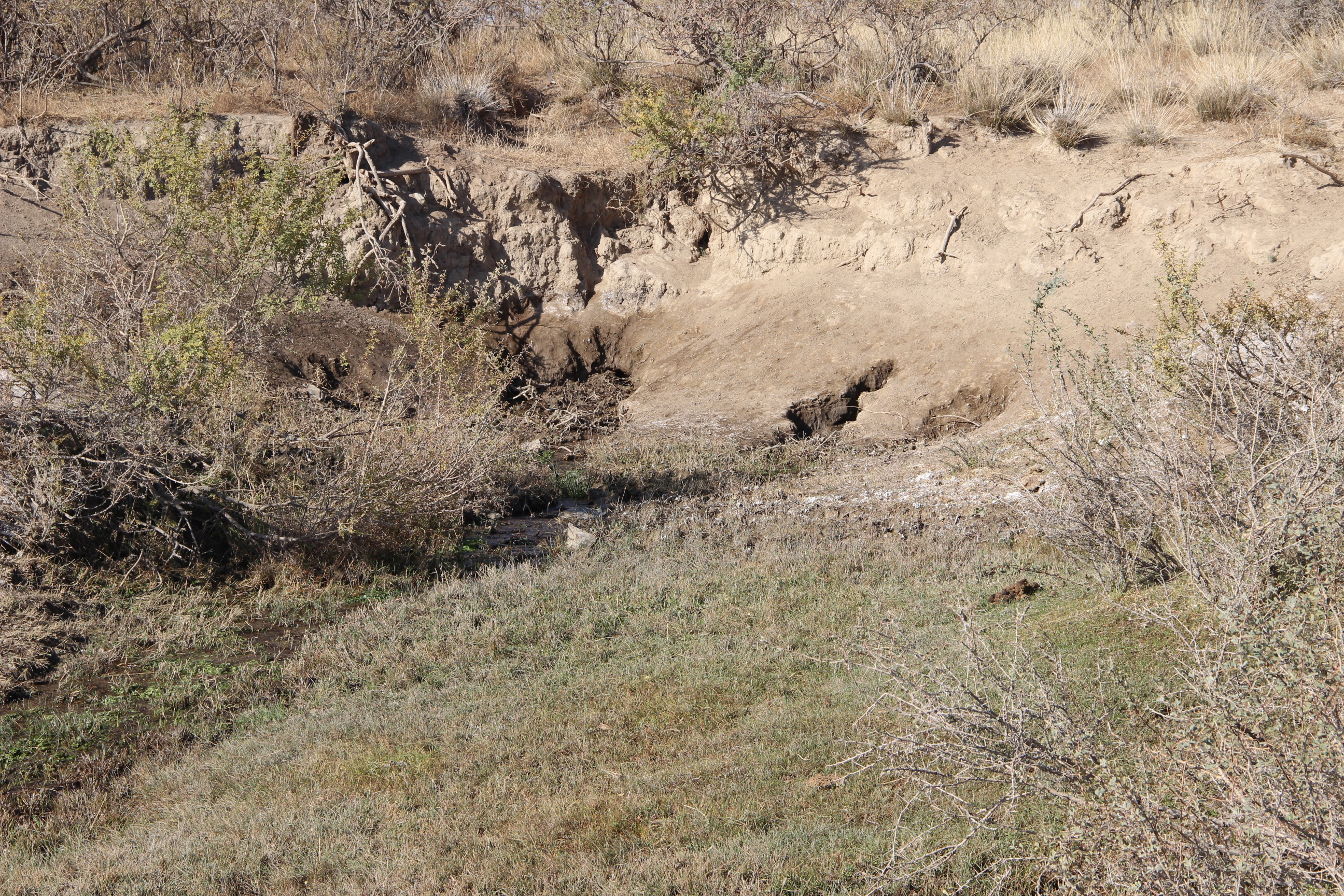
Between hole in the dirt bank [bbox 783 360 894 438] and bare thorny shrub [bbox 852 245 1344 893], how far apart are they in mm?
6142

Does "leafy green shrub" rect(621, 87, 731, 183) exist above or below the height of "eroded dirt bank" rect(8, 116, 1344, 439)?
above

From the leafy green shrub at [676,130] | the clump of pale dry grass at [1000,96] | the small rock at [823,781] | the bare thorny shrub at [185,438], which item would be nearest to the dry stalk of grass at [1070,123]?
the clump of pale dry grass at [1000,96]

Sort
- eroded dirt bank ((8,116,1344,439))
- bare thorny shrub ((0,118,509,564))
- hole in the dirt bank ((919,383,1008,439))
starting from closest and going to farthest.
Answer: bare thorny shrub ((0,118,509,564)), hole in the dirt bank ((919,383,1008,439)), eroded dirt bank ((8,116,1344,439))

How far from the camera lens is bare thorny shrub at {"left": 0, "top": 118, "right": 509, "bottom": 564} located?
6.52 m

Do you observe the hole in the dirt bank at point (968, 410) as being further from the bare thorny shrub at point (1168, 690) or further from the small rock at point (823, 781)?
the small rock at point (823, 781)

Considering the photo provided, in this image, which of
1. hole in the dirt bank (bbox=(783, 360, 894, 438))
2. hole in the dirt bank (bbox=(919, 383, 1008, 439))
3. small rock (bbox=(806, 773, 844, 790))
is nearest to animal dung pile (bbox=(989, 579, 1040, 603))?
small rock (bbox=(806, 773, 844, 790))

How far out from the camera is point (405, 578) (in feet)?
23.7

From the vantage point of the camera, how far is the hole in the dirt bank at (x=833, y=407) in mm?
12094

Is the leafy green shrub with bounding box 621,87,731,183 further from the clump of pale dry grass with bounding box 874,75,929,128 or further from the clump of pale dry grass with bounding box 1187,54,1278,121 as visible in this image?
the clump of pale dry grass with bounding box 1187,54,1278,121

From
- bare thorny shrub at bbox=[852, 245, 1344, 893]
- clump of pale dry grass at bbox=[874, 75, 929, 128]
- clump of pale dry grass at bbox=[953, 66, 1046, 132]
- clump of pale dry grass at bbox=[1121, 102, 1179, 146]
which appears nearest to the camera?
bare thorny shrub at bbox=[852, 245, 1344, 893]

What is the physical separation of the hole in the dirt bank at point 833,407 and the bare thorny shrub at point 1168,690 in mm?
6142

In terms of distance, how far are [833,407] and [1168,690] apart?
8220mm

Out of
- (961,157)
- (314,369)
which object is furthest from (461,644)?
(961,157)

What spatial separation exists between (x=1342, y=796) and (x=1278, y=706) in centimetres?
27
